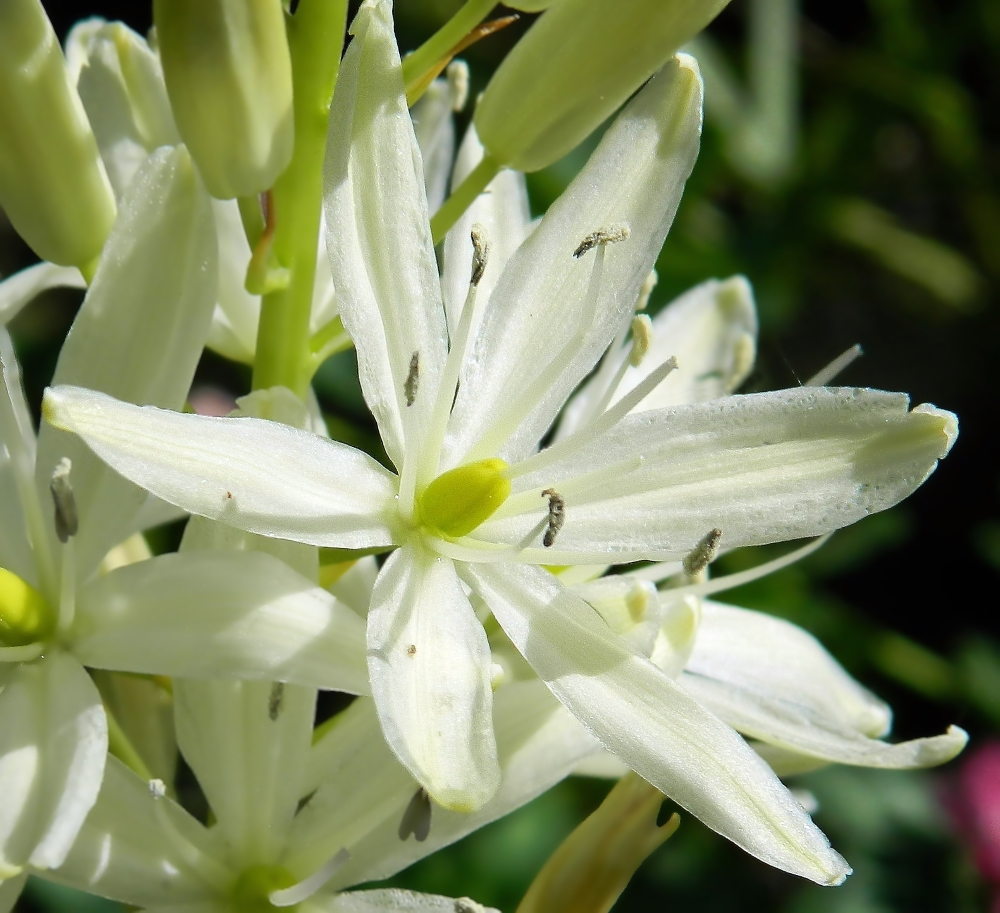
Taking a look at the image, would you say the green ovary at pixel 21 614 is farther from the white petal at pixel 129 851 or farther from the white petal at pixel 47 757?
the white petal at pixel 129 851

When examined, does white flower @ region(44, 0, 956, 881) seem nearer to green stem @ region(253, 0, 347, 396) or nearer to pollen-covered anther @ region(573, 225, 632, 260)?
pollen-covered anther @ region(573, 225, 632, 260)

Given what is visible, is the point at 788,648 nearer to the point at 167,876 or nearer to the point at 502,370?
the point at 502,370

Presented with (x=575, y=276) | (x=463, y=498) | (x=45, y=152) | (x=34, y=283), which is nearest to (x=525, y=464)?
(x=463, y=498)

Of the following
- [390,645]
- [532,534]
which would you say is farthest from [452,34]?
[390,645]

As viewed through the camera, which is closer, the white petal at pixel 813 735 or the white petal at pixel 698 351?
the white petal at pixel 813 735

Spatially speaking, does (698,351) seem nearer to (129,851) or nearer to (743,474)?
(743,474)

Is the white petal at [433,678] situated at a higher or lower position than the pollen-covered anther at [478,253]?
lower

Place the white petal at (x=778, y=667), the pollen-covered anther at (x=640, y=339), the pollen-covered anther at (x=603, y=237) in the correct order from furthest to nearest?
the white petal at (x=778, y=667)
the pollen-covered anther at (x=640, y=339)
the pollen-covered anther at (x=603, y=237)

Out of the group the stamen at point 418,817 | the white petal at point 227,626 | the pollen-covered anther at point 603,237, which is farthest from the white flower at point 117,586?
the pollen-covered anther at point 603,237
